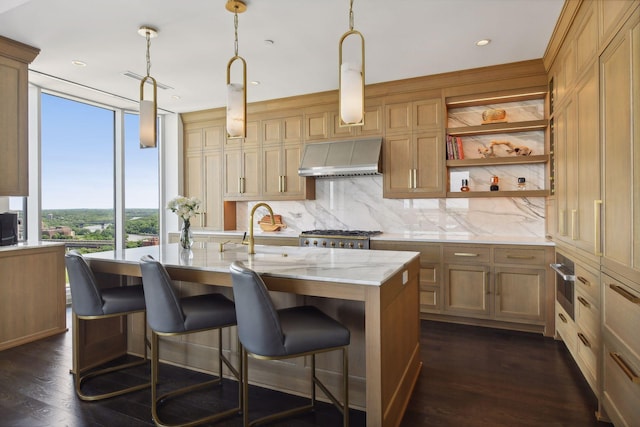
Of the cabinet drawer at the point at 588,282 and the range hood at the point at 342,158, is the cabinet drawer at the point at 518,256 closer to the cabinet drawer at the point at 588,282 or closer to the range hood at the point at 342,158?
the cabinet drawer at the point at 588,282

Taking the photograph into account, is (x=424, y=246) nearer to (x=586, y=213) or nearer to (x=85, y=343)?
(x=586, y=213)

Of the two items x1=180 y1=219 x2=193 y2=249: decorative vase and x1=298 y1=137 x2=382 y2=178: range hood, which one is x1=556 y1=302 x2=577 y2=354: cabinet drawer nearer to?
x1=298 y1=137 x2=382 y2=178: range hood

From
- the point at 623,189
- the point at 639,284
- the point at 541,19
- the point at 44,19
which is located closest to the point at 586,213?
the point at 623,189

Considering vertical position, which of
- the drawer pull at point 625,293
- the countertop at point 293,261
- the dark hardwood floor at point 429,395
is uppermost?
the countertop at point 293,261

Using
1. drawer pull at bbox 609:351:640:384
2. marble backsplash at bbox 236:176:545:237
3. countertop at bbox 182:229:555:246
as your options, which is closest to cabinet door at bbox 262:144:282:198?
marble backsplash at bbox 236:176:545:237

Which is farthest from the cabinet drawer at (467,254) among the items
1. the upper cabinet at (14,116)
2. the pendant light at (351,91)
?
the upper cabinet at (14,116)

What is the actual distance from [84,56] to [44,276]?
2.17m

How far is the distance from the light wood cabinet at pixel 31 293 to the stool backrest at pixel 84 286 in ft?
4.69

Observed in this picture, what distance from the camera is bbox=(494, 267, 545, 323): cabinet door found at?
361 centimetres

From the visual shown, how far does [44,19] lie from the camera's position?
9.91 feet

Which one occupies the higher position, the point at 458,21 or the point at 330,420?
the point at 458,21

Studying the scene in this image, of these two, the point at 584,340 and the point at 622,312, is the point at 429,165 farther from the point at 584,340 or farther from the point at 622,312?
the point at 622,312

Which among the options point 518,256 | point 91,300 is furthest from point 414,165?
point 91,300

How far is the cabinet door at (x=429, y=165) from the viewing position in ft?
14.2
